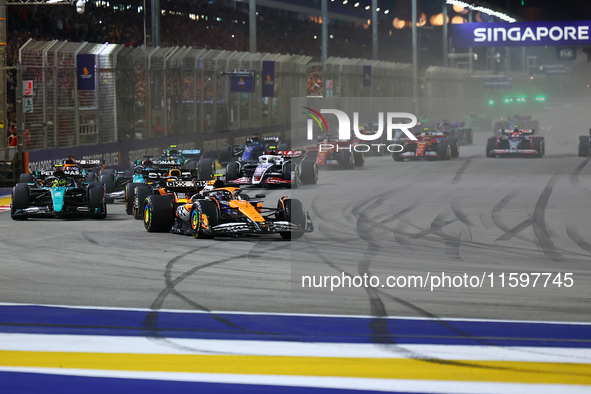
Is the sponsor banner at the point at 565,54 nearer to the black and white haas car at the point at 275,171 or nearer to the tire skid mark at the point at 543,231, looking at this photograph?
the tire skid mark at the point at 543,231

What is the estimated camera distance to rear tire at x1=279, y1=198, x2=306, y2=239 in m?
13.8

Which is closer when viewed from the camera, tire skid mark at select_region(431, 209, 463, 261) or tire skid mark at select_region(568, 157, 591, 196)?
tire skid mark at select_region(431, 209, 463, 261)

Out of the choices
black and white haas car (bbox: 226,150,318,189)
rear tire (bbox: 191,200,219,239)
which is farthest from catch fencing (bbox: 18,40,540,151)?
rear tire (bbox: 191,200,219,239)

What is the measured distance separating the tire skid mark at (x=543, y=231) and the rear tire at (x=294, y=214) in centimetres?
342

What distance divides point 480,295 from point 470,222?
21.8ft

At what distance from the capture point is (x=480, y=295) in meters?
9.35

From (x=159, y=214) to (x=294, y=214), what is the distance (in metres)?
2.21

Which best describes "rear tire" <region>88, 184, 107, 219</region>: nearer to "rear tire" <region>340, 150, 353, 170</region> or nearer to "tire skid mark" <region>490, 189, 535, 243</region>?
"tire skid mark" <region>490, 189, 535, 243</region>

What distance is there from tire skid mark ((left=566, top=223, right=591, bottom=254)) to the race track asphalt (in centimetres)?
3

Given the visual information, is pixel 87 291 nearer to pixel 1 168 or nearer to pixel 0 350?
pixel 0 350

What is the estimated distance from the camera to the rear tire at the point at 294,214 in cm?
1378

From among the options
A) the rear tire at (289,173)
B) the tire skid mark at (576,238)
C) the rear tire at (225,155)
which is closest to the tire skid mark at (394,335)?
the tire skid mark at (576,238)

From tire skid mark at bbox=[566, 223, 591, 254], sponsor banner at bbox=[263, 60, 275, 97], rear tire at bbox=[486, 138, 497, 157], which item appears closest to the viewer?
tire skid mark at bbox=[566, 223, 591, 254]

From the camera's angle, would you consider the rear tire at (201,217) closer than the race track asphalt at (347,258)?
No
